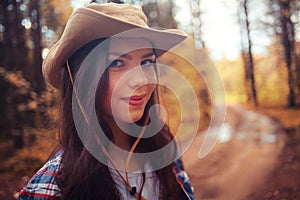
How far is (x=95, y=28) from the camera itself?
4.18ft

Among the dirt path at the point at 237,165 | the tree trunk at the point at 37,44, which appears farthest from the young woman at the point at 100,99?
the tree trunk at the point at 37,44

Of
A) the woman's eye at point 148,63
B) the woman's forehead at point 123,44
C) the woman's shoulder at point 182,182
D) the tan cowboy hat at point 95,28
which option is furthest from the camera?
the woman's shoulder at point 182,182

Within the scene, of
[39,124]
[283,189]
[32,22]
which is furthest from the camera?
[32,22]

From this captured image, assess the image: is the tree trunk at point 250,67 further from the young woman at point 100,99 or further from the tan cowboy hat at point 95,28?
the young woman at point 100,99

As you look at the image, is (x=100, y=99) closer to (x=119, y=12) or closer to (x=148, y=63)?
(x=148, y=63)

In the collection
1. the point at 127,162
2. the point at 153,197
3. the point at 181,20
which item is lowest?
the point at 153,197

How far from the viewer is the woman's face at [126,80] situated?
135 cm

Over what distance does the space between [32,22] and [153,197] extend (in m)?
8.03

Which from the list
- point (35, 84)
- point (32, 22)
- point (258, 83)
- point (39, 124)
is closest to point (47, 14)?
point (32, 22)

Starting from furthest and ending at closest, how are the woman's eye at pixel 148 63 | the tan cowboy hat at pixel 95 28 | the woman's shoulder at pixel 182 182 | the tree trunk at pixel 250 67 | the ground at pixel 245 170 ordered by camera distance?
the tree trunk at pixel 250 67, the ground at pixel 245 170, the woman's shoulder at pixel 182 182, the woman's eye at pixel 148 63, the tan cowboy hat at pixel 95 28

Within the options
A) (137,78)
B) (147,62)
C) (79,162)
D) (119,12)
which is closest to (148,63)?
(147,62)

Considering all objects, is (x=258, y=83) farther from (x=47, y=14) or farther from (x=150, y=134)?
(x=150, y=134)

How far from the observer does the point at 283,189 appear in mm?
4641

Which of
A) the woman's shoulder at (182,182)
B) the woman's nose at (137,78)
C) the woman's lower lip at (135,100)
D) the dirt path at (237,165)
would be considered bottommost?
the dirt path at (237,165)
